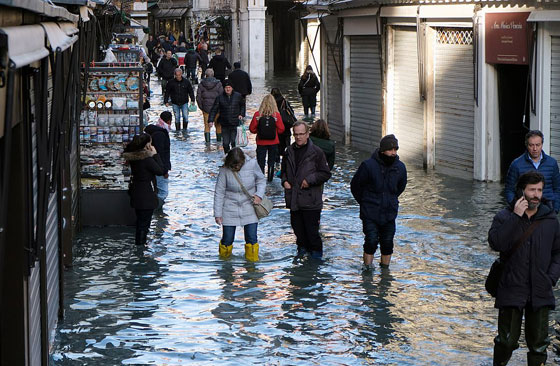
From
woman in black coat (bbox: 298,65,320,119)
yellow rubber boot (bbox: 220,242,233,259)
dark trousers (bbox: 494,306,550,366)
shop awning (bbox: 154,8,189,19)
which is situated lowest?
yellow rubber boot (bbox: 220,242,233,259)

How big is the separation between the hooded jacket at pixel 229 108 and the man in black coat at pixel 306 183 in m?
8.53

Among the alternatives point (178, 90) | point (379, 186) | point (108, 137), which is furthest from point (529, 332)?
point (178, 90)

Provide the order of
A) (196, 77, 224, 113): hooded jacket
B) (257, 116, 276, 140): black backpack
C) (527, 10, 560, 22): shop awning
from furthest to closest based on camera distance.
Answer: (196, 77, 224, 113): hooded jacket
(257, 116, 276, 140): black backpack
(527, 10, 560, 22): shop awning

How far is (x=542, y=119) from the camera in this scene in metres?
15.8

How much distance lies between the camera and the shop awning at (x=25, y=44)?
4098 millimetres

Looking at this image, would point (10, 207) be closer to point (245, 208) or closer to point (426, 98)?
point (245, 208)

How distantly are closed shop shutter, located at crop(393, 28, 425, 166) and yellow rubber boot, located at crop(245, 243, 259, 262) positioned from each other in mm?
8123

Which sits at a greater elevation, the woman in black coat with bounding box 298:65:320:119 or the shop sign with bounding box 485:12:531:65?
the shop sign with bounding box 485:12:531:65

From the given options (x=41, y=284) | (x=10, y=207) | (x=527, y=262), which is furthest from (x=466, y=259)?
(x=10, y=207)

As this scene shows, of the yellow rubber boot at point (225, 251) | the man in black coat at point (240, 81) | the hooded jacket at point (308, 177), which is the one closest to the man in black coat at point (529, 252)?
the hooded jacket at point (308, 177)

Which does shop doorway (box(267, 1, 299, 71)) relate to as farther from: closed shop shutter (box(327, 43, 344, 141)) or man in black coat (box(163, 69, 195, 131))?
closed shop shutter (box(327, 43, 344, 141))

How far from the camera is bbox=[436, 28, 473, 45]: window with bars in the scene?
18.0 m

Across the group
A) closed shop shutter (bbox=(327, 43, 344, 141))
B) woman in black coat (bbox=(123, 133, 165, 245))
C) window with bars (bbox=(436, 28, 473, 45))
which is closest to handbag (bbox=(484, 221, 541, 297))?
woman in black coat (bbox=(123, 133, 165, 245))

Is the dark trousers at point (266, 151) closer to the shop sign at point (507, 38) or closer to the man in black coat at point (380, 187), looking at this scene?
the shop sign at point (507, 38)
